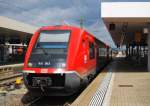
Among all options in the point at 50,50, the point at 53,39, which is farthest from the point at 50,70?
the point at 53,39

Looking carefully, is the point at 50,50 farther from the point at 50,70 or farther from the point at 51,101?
the point at 51,101

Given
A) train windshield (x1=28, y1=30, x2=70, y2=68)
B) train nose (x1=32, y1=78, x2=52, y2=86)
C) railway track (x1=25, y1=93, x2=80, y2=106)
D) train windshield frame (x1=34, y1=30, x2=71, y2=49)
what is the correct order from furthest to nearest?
train windshield frame (x1=34, y1=30, x2=71, y2=49), railway track (x1=25, y1=93, x2=80, y2=106), train windshield (x1=28, y1=30, x2=70, y2=68), train nose (x1=32, y1=78, x2=52, y2=86)

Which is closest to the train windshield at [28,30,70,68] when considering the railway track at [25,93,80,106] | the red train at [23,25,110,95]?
the red train at [23,25,110,95]

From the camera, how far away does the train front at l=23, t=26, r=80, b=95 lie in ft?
43.3

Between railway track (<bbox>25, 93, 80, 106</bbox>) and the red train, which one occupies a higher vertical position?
the red train

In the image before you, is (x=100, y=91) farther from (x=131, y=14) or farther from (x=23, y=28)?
(x=23, y=28)

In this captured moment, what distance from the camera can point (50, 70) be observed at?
1324 cm

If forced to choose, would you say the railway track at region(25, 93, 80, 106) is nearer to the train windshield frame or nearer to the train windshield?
the train windshield

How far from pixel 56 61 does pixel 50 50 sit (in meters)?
0.73

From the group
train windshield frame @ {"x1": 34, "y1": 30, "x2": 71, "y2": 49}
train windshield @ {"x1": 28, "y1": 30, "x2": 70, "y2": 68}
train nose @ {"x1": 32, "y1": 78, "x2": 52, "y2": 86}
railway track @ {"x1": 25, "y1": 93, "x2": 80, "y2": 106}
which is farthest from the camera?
train windshield frame @ {"x1": 34, "y1": 30, "x2": 71, "y2": 49}

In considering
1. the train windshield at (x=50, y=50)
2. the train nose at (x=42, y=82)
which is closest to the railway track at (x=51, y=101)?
the train nose at (x=42, y=82)

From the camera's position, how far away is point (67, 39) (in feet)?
47.4

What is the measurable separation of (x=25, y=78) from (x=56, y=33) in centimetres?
241

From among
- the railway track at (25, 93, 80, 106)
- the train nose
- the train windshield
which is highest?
the train windshield
